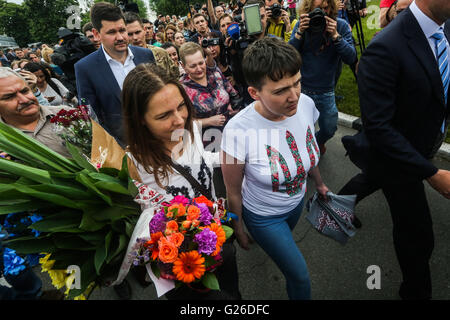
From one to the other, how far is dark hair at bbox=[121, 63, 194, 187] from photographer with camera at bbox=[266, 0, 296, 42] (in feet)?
9.21

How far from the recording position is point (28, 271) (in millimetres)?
2475

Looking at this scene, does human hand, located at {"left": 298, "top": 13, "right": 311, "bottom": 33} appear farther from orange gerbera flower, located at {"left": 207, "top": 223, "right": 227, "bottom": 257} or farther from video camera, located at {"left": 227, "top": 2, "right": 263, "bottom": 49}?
orange gerbera flower, located at {"left": 207, "top": 223, "right": 227, "bottom": 257}

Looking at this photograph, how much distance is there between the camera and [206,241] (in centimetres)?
108

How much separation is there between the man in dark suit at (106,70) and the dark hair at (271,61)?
6.14 ft

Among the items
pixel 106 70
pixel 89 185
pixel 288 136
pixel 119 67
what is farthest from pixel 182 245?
pixel 119 67

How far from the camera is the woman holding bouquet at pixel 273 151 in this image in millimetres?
1492

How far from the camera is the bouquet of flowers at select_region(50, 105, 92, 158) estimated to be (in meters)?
1.57

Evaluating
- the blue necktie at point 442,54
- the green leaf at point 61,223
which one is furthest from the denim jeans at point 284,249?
the blue necktie at point 442,54

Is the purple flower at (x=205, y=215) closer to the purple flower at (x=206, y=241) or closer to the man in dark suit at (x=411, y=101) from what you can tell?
the purple flower at (x=206, y=241)

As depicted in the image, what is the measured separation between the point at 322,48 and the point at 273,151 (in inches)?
75.0

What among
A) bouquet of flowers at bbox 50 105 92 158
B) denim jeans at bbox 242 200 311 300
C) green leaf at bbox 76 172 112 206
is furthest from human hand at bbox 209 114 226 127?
green leaf at bbox 76 172 112 206

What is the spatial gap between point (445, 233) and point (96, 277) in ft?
9.60

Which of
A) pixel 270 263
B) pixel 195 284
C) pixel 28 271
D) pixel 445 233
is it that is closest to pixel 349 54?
pixel 445 233

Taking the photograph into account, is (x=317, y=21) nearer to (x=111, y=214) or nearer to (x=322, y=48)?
(x=322, y=48)
